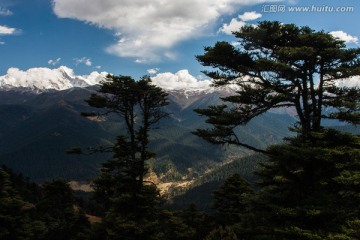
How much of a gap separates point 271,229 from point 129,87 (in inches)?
651

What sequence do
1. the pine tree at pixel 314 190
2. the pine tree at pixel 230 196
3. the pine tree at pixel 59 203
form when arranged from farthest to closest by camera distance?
the pine tree at pixel 59 203
the pine tree at pixel 230 196
the pine tree at pixel 314 190

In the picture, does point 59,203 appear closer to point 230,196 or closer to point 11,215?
point 11,215

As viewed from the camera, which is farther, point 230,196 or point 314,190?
point 230,196

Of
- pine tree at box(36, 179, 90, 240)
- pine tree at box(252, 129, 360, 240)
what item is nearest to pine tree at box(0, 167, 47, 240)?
pine tree at box(36, 179, 90, 240)

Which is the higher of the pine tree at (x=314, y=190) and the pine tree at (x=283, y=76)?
the pine tree at (x=283, y=76)

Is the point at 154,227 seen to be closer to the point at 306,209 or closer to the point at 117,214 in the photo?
the point at 117,214

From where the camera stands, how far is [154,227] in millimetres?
30828

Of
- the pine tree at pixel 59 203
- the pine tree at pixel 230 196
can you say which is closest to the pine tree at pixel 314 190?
the pine tree at pixel 230 196

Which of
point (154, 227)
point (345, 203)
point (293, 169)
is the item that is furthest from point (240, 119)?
point (154, 227)

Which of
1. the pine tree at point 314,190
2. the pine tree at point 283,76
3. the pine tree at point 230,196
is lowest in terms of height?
the pine tree at point 230,196

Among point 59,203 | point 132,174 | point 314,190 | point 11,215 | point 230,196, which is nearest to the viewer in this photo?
point 314,190

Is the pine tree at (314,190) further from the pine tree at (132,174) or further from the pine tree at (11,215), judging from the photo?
the pine tree at (11,215)

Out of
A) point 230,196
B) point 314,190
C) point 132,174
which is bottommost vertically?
point 230,196

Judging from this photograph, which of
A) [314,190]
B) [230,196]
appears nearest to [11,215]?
[230,196]
